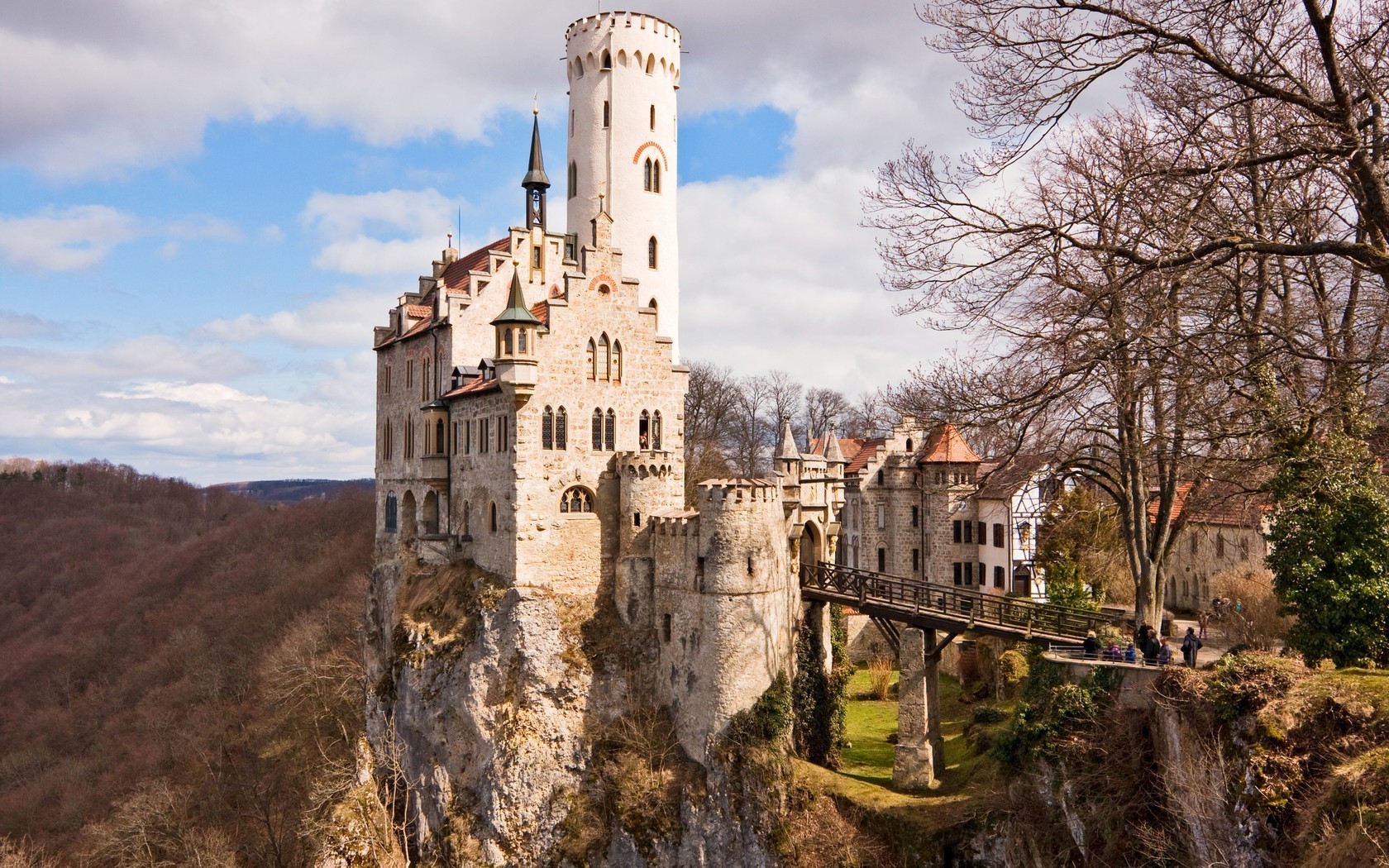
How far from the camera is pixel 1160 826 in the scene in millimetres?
22125

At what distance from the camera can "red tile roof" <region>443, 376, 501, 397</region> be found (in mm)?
36656

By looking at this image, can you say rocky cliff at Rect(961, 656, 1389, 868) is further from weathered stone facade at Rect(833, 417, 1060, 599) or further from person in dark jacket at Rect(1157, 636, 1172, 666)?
weathered stone facade at Rect(833, 417, 1060, 599)

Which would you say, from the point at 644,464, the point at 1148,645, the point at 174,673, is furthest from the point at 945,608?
the point at 174,673

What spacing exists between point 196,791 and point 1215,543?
163 ft

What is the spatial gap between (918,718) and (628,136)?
86.8 feet

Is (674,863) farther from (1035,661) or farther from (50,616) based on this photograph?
(50,616)

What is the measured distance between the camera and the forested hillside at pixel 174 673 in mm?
46031

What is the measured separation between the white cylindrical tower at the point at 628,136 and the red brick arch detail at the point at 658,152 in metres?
0.04

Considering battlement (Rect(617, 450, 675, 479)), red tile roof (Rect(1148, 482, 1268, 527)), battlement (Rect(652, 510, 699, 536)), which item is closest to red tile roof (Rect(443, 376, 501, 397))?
battlement (Rect(617, 450, 675, 479))

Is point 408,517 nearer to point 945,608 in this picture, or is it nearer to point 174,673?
point 945,608

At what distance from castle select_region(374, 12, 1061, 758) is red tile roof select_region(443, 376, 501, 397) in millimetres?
178

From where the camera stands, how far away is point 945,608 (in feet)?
106

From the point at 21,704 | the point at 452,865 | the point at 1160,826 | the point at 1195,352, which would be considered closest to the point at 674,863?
the point at 452,865

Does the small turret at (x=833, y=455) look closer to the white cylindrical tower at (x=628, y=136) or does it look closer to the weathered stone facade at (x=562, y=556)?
the weathered stone facade at (x=562, y=556)
